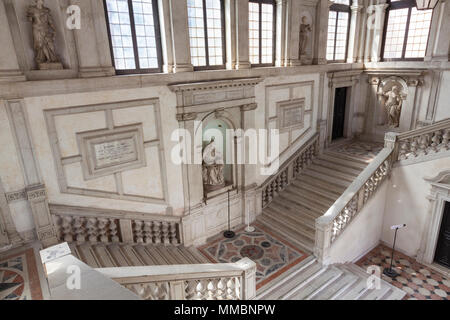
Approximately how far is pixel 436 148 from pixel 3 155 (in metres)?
10.3

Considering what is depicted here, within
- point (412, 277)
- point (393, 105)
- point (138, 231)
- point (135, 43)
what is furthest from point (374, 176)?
point (135, 43)

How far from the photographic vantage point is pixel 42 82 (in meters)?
5.66

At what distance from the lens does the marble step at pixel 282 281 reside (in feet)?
23.0

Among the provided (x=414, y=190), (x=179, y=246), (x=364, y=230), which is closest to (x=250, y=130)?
(x=179, y=246)

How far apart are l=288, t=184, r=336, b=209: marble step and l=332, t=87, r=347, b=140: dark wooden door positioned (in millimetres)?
3546

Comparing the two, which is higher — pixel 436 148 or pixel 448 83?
pixel 448 83

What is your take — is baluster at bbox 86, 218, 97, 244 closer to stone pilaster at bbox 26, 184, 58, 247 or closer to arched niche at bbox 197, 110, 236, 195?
stone pilaster at bbox 26, 184, 58, 247

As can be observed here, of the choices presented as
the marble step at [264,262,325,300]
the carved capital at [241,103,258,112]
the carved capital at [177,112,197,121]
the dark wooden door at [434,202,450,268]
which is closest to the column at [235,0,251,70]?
the carved capital at [241,103,258,112]

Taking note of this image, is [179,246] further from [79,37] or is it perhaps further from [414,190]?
[414,190]

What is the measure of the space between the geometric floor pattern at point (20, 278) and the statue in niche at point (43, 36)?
12.0ft

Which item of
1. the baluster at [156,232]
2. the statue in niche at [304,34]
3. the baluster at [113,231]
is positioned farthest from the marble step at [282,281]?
the statue in niche at [304,34]

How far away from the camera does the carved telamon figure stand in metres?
10.3

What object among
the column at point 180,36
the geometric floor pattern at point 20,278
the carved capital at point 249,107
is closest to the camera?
the geometric floor pattern at point 20,278

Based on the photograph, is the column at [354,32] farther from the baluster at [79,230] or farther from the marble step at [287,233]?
the baluster at [79,230]
